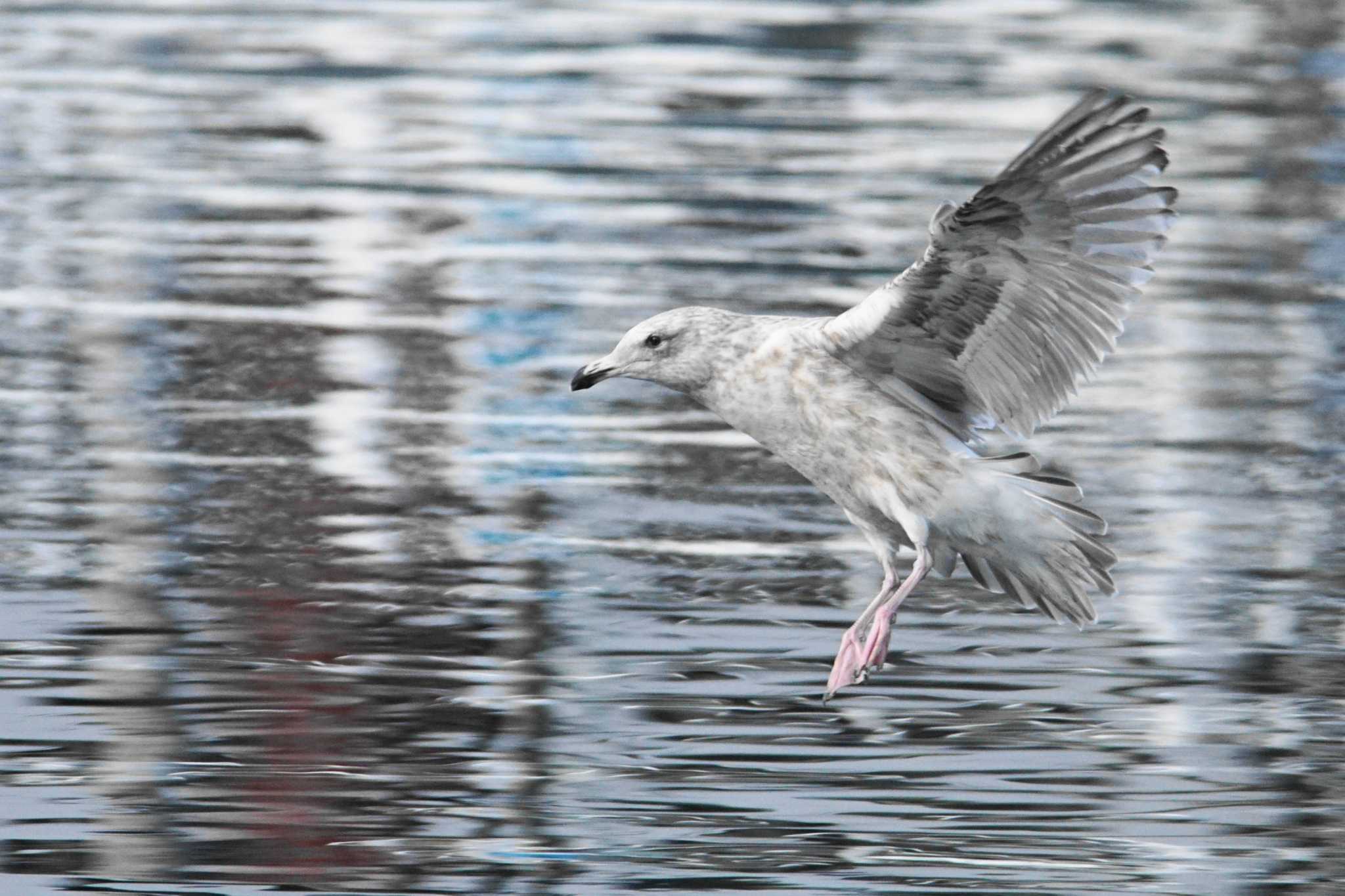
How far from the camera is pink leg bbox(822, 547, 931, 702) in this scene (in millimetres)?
7738

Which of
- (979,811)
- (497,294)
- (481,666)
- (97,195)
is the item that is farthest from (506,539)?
(97,195)

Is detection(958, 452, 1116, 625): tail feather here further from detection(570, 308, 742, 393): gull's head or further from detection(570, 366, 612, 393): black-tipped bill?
detection(570, 366, 612, 393): black-tipped bill

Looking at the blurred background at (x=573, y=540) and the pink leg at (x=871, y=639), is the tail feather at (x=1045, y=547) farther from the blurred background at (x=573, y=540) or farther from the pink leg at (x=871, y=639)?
the blurred background at (x=573, y=540)

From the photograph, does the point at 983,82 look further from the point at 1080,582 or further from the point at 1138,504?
the point at 1080,582

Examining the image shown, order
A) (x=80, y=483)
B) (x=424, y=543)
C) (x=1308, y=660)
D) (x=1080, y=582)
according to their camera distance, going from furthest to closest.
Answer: (x=80, y=483), (x=424, y=543), (x=1308, y=660), (x=1080, y=582)

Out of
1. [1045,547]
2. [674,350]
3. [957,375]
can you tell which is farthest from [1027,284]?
[674,350]

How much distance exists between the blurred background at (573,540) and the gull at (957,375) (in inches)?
18.1

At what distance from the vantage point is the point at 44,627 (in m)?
8.56

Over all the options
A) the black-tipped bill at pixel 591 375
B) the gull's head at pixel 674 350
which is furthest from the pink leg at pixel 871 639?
the black-tipped bill at pixel 591 375

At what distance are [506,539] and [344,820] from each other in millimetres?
Result: 2931

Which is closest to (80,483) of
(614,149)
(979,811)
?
(979,811)

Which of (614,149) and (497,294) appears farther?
(614,149)

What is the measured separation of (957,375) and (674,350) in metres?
0.77

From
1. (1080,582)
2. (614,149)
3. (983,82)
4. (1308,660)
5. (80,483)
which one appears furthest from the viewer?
(983,82)
